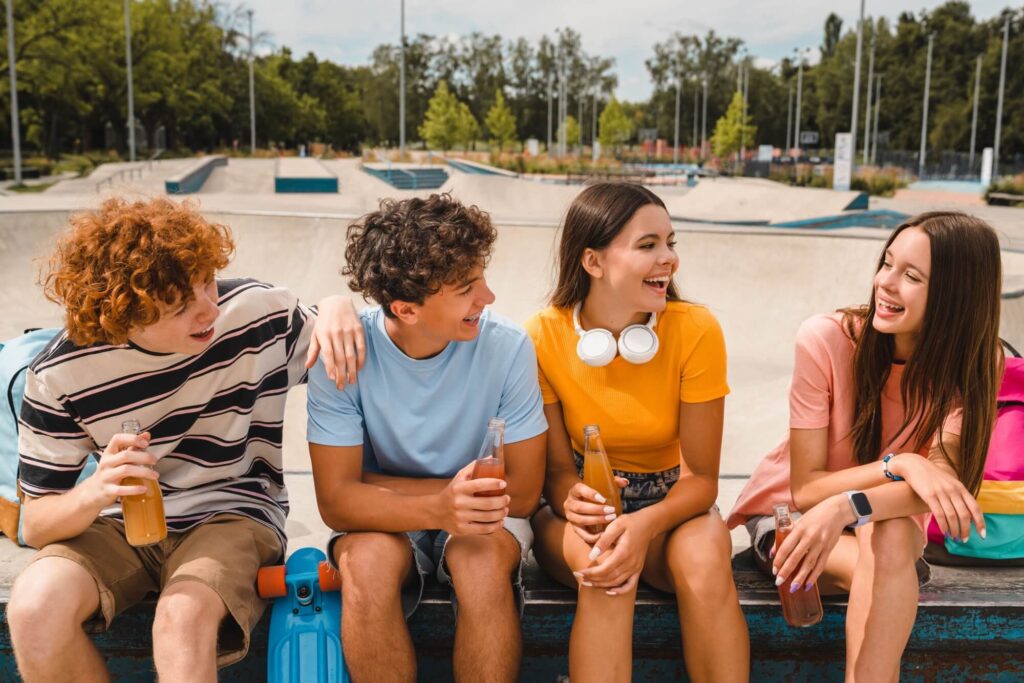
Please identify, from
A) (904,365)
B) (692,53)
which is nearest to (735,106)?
(692,53)

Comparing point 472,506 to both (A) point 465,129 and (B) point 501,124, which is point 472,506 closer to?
Answer: (A) point 465,129

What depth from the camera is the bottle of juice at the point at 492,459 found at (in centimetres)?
221

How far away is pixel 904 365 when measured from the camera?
2559 millimetres

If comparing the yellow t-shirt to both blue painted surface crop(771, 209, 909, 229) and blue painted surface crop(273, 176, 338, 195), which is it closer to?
blue painted surface crop(771, 209, 909, 229)

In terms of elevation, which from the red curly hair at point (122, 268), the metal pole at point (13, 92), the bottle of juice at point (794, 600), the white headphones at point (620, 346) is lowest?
the bottle of juice at point (794, 600)

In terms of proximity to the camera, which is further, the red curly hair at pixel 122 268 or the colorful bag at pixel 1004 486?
the colorful bag at pixel 1004 486

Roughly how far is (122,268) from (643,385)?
4.81 ft

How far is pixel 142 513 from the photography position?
2.14 metres

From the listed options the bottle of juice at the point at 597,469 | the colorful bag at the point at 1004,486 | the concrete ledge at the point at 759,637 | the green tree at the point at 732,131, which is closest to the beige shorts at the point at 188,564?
the concrete ledge at the point at 759,637

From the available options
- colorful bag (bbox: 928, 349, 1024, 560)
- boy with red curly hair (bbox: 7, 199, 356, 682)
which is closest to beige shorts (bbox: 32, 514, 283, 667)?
A: boy with red curly hair (bbox: 7, 199, 356, 682)

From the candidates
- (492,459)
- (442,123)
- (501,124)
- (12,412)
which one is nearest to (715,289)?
(492,459)

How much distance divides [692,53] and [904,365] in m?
93.7

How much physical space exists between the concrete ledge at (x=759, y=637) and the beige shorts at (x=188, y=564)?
0.42ft

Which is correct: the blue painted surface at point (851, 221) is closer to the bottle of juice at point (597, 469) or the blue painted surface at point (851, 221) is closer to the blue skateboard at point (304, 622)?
the bottle of juice at point (597, 469)
